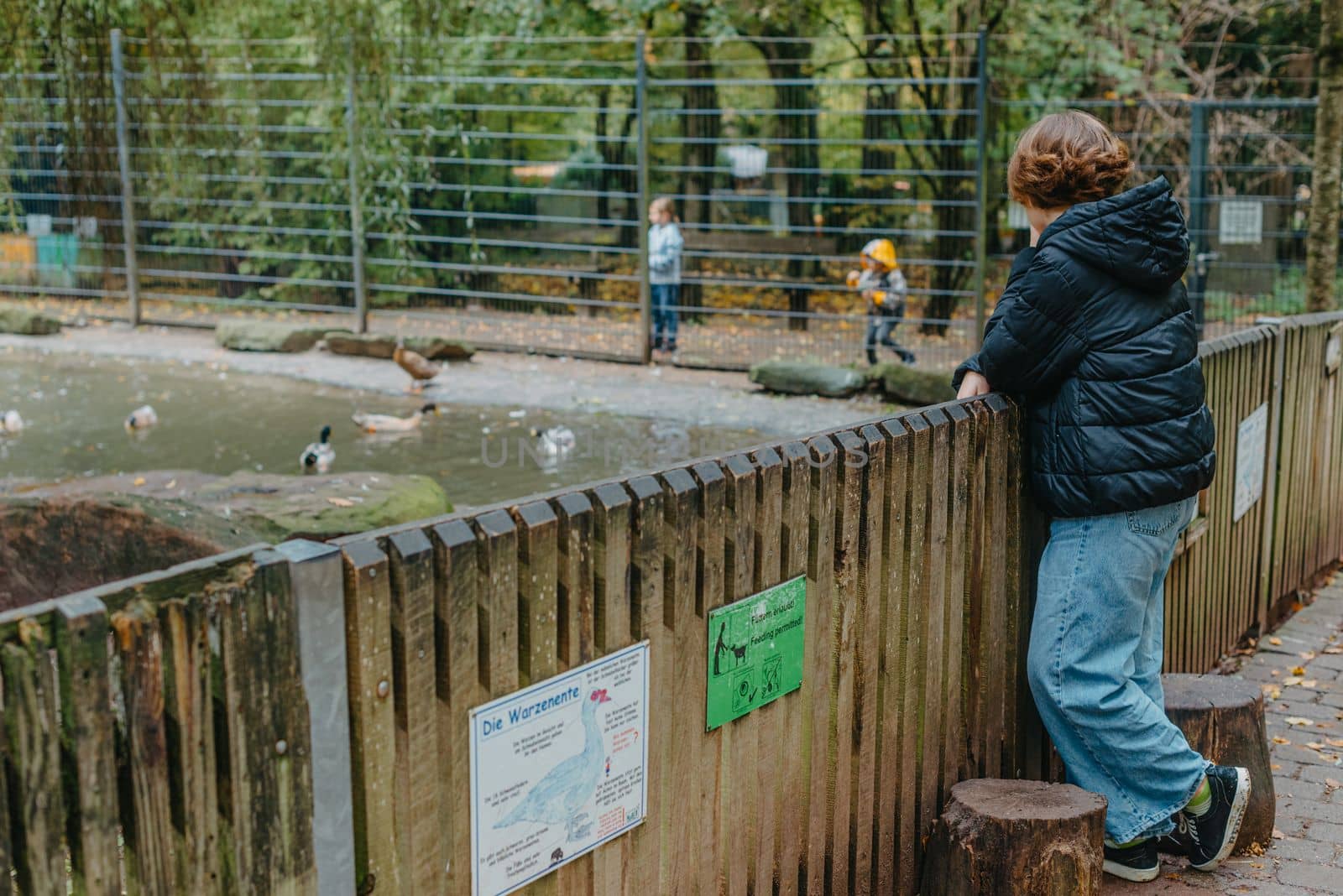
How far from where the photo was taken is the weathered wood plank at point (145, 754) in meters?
1.94

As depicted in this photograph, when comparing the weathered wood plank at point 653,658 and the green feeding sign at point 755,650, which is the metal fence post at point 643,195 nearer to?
the green feeding sign at point 755,650

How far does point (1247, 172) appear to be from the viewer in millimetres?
12523

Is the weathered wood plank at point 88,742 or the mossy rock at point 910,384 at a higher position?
the weathered wood plank at point 88,742

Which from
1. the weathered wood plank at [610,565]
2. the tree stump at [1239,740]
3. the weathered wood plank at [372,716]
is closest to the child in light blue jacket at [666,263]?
the tree stump at [1239,740]

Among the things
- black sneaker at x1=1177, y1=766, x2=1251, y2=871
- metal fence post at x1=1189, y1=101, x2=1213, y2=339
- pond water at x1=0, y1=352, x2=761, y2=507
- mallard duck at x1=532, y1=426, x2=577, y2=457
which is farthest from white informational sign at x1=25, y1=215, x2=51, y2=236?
black sneaker at x1=1177, y1=766, x2=1251, y2=871

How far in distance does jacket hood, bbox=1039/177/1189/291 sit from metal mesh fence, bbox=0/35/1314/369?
29.0ft

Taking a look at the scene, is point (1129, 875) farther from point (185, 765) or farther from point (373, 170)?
point (373, 170)

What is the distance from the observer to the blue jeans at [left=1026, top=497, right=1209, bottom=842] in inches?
147

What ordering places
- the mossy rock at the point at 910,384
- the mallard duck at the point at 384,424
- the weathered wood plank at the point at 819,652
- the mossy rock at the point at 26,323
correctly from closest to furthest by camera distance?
the weathered wood plank at the point at 819,652 < the mallard duck at the point at 384,424 < the mossy rock at the point at 910,384 < the mossy rock at the point at 26,323

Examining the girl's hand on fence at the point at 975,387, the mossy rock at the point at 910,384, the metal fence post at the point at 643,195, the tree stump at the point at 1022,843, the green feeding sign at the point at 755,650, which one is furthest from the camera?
the metal fence post at the point at 643,195

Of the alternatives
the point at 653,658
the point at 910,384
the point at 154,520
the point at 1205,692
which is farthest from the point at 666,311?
the point at 653,658

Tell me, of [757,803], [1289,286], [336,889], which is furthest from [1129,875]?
[1289,286]

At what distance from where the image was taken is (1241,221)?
12312mm

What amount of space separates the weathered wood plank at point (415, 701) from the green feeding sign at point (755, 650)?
2.54 ft
